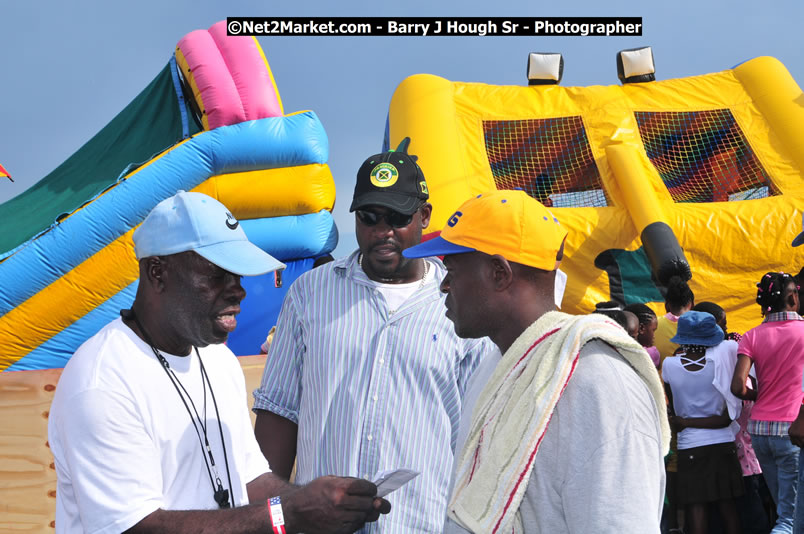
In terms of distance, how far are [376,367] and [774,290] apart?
3.02 meters

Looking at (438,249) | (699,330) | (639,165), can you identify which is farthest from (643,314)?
(438,249)

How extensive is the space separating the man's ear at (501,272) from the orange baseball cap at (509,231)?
0.6 inches

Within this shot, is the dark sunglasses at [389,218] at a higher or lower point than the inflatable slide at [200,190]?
lower

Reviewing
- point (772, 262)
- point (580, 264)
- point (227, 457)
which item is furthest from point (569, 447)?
point (772, 262)

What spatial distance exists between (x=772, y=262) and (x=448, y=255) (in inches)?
300

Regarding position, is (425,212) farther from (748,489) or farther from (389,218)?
(748,489)

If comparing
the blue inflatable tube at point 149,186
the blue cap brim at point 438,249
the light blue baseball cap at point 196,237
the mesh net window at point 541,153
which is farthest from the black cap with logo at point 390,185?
the mesh net window at point 541,153

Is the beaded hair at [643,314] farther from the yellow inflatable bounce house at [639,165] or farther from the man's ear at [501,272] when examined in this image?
the man's ear at [501,272]

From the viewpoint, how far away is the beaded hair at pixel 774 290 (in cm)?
434

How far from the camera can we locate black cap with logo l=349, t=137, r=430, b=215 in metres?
2.50

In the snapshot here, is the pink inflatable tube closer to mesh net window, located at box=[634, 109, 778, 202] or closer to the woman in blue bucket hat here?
the woman in blue bucket hat

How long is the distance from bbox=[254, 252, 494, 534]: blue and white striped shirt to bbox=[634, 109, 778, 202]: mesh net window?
769 centimetres

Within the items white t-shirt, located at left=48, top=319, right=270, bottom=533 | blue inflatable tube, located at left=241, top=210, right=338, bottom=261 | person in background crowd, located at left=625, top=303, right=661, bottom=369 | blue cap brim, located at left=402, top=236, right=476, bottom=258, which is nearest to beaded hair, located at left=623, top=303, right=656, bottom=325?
person in background crowd, located at left=625, top=303, right=661, bottom=369

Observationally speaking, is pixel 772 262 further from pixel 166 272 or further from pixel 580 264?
pixel 166 272
